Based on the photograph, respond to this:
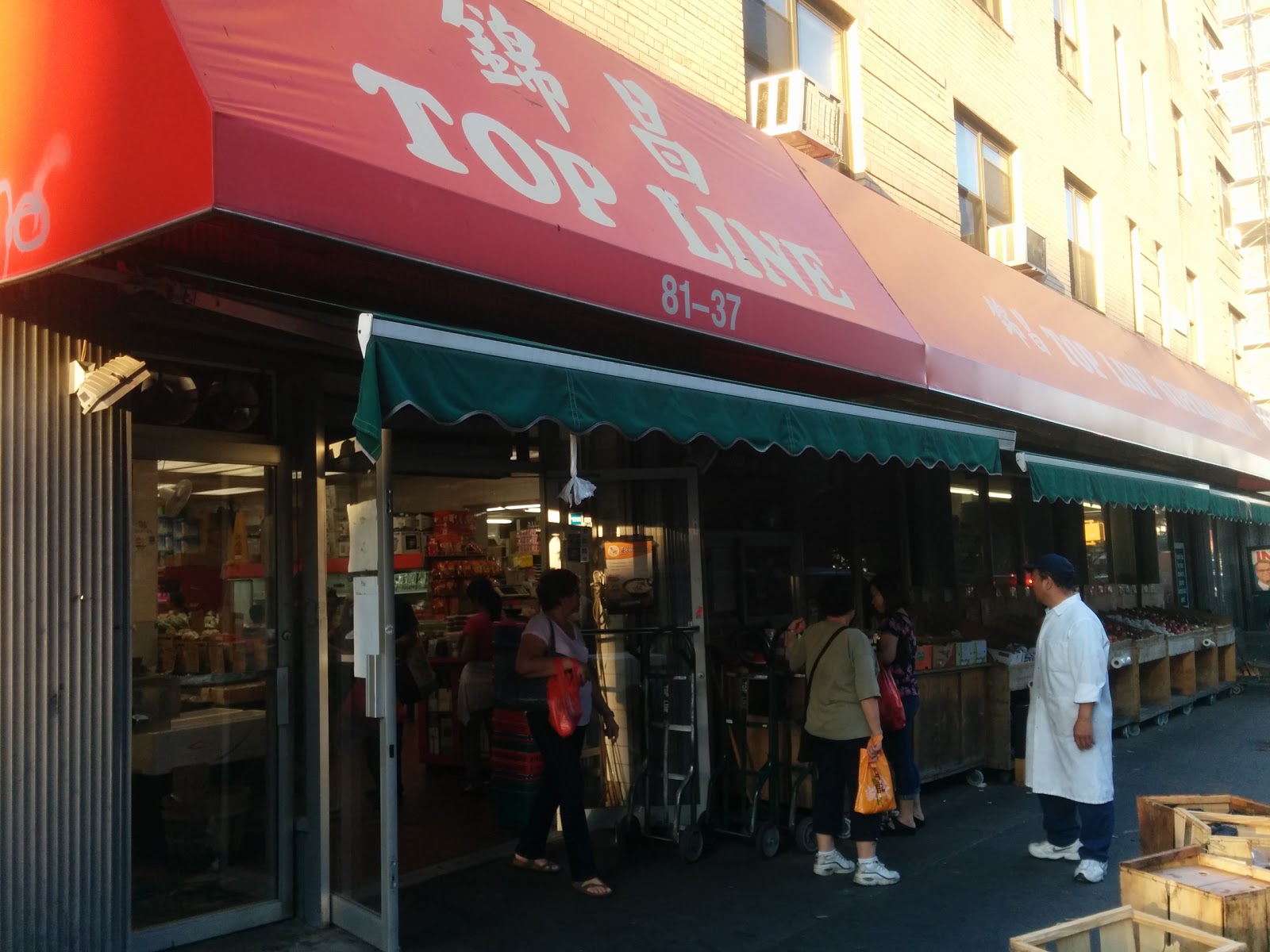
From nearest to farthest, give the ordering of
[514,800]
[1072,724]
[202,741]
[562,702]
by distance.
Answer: [202,741]
[562,702]
[1072,724]
[514,800]

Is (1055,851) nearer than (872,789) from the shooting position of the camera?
No

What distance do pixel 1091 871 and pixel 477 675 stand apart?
4620 mm

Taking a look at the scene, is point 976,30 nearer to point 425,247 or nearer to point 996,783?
point 996,783

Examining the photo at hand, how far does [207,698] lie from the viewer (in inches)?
214

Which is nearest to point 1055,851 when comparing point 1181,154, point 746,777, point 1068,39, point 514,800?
point 746,777

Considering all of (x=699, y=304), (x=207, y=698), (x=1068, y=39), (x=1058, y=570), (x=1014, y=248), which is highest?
(x=1068, y=39)

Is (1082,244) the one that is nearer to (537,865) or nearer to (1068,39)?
(1068,39)

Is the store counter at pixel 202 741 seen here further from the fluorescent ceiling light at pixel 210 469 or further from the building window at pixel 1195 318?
the building window at pixel 1195 318

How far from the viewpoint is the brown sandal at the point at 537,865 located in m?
6.67

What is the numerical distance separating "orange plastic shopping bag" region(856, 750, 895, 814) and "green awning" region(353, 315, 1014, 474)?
1773 millimetres

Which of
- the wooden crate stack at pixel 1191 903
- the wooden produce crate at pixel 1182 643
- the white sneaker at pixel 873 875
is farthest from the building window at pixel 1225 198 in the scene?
the wooden crate stack at pixel 1191 903

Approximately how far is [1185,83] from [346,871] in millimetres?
22122

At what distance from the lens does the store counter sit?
5180 mm

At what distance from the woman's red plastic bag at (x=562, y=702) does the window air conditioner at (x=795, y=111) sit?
5.11 metres
